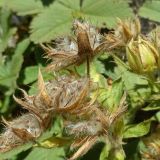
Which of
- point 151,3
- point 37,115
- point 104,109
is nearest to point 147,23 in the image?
point 151,3

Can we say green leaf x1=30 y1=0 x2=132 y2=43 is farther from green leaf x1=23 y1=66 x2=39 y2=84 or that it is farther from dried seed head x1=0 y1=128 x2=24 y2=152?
dried seed head x1=0 y1=128 x2=24 y2=152

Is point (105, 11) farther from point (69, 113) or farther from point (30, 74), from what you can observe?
point (69, 113)

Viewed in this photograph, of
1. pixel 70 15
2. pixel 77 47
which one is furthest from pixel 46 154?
pixel 70 15

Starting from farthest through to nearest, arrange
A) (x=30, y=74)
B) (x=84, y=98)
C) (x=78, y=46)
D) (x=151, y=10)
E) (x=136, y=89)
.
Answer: (x=151, y=10) → (x=30, y=74) → (x=136, y=89) → (x=78, y=46) → (x=84, y=98)

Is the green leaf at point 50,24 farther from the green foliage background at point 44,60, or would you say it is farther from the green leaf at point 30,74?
the green leaf at point 30,74

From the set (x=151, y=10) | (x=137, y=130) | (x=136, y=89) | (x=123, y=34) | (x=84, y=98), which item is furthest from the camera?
(x=151, y=10)

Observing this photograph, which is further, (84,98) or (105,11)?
(105,11)

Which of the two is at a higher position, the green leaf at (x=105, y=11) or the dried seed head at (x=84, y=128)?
the green leaf at (x=105, y=11)

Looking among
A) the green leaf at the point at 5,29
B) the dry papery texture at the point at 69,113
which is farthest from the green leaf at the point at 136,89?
the green leaf at the point at 5,29

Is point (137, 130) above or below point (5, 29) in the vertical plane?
below
